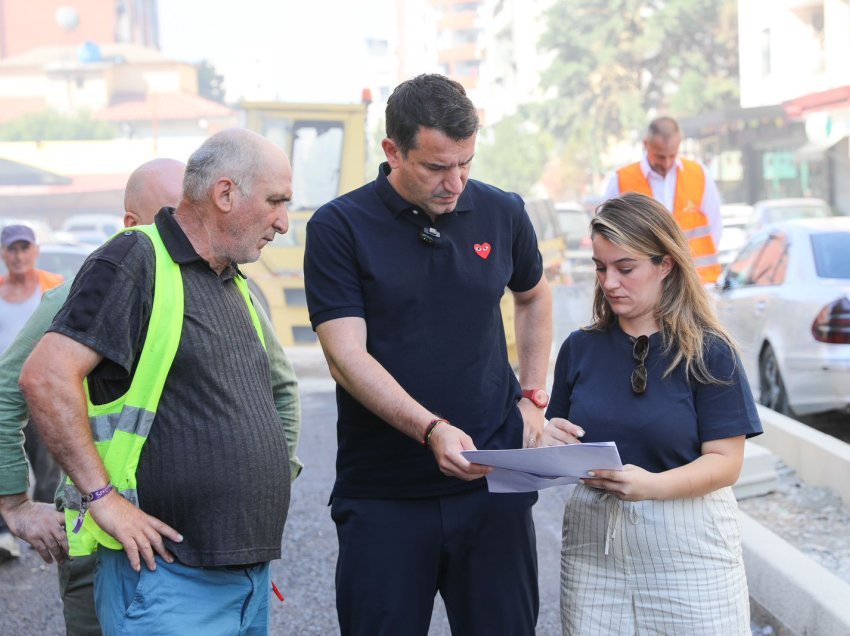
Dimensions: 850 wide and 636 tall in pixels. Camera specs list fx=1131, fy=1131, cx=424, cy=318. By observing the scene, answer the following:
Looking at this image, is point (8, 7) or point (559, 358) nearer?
point (559, 358)

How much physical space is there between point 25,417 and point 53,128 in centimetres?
7205

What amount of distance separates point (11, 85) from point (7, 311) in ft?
259

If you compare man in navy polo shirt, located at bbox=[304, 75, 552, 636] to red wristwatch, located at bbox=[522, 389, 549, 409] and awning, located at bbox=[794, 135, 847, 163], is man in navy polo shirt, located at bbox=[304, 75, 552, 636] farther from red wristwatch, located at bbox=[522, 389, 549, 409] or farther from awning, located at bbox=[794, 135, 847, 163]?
awning, located at bbox=[794, 135, 847, 163]

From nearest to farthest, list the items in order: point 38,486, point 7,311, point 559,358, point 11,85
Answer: point 559,358, point 38,486, point 7,311, point 11,85

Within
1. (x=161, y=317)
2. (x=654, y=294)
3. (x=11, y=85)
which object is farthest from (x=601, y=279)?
(x=11, y=85)

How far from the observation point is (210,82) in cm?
9906

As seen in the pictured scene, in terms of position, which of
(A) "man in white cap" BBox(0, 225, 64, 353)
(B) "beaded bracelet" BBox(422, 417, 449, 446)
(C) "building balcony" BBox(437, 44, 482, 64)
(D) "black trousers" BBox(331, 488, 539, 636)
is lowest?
(D) "black trousers" BBox(331, 488, 539, 636)

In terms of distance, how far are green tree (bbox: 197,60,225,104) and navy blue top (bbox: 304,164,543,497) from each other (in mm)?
94914

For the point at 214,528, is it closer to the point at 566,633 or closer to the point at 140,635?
the point at 140,635

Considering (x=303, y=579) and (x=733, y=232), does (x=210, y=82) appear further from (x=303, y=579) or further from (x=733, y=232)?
(x=303, y=579)

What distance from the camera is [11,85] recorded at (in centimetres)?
8012

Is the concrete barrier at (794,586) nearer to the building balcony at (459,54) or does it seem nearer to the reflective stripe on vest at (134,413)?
the reflective stripe on vest at (134,413)

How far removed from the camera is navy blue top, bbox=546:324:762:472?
9.90ft

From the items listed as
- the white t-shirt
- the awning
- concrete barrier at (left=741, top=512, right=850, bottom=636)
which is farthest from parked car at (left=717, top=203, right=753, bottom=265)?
concrete barrier at (left=741, top=512, right=850, bottom=636)
